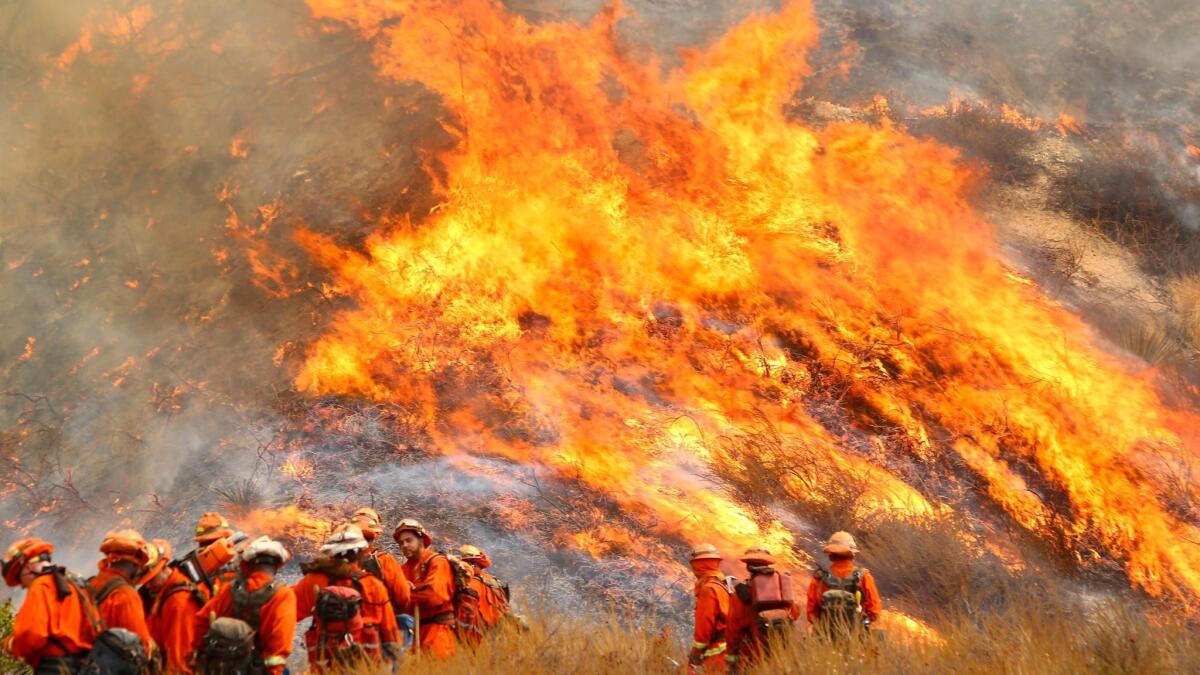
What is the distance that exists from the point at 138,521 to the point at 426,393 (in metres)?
3.93

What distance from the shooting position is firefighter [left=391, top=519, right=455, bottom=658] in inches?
343

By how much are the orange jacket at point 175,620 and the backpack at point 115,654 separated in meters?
0.47

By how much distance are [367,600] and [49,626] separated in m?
2.25

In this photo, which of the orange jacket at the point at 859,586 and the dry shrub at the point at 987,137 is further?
the dry shrub at the point at 987,137

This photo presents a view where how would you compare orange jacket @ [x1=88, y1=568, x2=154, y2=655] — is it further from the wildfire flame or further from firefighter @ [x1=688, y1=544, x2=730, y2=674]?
the wildfire flame

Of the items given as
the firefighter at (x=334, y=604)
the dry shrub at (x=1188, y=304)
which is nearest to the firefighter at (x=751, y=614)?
the firefighter at (x=334, y=604)

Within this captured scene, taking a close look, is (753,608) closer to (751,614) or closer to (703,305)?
(751,614)

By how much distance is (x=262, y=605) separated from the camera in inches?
267

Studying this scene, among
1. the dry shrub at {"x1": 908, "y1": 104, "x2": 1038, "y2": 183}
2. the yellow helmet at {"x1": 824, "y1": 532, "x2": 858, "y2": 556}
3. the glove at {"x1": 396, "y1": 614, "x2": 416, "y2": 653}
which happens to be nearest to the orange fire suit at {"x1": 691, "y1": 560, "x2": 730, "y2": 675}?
the yellow helmet at {"x1": 824, "y1": 532, "x2": 858, "y2": 556}

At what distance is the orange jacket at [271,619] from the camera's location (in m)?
6.76

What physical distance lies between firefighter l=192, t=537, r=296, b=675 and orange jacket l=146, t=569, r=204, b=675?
0.11 m

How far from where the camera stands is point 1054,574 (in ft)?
37.4

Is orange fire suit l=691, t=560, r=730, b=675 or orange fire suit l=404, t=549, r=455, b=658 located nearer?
orange fire suit l=691, t=560, r=730, b=675

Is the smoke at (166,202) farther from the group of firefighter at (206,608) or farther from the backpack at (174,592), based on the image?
the backpack at (174,592)
